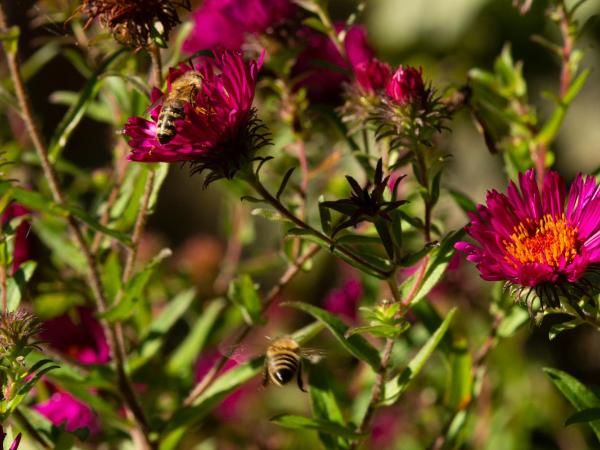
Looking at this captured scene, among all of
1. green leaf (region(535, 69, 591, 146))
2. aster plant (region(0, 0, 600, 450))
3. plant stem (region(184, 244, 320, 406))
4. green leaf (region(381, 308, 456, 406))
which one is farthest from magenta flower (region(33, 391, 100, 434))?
green leaf (region(535, 69, 591, 146))

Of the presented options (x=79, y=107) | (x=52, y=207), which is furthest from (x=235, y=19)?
(x=52, y=207)

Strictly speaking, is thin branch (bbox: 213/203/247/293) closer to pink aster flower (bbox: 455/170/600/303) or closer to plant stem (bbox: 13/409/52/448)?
plant stem (bbox: 13/409/52/448)

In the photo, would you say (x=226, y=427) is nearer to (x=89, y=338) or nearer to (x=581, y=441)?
(x=89, y=338)

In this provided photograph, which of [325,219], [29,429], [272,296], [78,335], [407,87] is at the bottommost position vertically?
[78,335]

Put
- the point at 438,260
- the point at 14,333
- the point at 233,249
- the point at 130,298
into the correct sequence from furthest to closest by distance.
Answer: the point at 233,249
the point at 130,298
the point at 438,260
the point at 14,333

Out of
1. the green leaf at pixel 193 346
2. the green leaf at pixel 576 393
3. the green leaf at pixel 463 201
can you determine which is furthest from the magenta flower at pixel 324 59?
the green leaf at pixel 576 393

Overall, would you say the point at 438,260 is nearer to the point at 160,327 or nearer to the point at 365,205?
the point at 365,205

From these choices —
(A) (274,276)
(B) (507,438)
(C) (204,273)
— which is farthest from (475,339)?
(A) (274,276)
